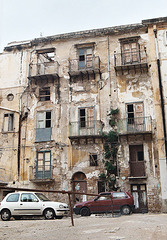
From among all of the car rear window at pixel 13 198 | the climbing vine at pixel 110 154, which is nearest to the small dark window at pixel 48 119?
the climbing vine at pixel 110 154

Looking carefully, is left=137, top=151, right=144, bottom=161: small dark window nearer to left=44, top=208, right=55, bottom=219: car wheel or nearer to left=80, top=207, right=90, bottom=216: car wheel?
left=80, top=207, right=90, bottom=216: car wheel

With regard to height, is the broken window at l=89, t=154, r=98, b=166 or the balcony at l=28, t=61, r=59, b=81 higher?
the balcony at l=28, t=61, r=59, b=81

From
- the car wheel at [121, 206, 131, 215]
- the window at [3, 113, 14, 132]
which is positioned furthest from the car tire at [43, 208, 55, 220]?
the window at [3, 113, 14, 132]

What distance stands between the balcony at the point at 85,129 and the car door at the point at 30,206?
24.3 feet

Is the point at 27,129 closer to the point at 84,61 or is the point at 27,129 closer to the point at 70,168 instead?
the point at 70,168

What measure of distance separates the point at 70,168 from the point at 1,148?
5948 millimetres

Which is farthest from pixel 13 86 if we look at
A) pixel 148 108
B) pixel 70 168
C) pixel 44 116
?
pixel 148 108

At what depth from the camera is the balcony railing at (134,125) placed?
68.9 feet

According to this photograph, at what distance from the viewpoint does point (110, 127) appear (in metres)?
21.8

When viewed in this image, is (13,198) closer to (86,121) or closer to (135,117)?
(86,121)

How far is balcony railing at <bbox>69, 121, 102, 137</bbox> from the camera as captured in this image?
2183cm

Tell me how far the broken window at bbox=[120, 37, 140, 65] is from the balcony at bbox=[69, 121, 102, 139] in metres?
5.56

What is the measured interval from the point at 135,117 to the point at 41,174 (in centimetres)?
820

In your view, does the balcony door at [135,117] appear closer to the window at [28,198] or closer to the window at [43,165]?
the window at [43,165]
